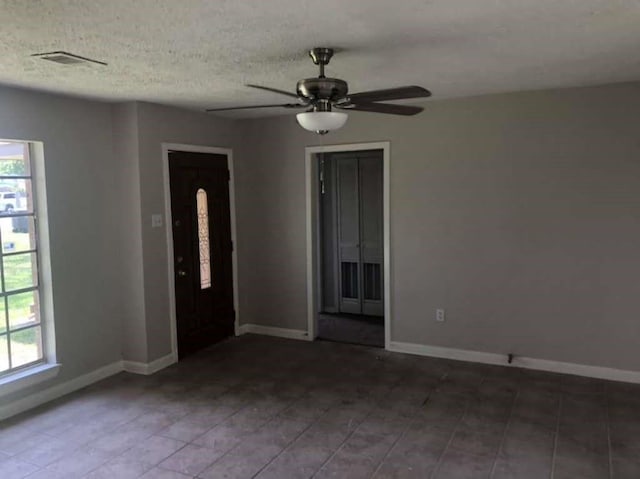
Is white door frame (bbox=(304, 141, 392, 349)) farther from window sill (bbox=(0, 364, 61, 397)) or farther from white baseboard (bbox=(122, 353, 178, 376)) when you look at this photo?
window sill (bbox=(0, 364, 61, 397))

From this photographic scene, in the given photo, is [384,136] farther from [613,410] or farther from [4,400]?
[4,400]

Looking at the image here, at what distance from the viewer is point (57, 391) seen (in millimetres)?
4020

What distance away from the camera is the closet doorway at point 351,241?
622 cm

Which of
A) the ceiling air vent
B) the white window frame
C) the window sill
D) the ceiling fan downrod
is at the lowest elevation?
the window sill

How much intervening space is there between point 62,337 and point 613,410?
13.9 feet

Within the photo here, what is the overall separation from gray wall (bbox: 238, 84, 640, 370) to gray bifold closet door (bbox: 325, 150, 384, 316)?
3.94 feet

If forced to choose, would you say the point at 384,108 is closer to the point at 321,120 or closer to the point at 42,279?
the point at 321,120

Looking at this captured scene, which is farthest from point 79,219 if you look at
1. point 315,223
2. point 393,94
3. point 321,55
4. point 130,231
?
point 393,94

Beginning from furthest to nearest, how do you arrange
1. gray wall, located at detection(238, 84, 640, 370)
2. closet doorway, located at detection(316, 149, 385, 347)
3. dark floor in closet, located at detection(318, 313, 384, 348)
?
closet doorway, located at detection(316, 149, 385, 347), dark floor in closet, located at detection(318, 313, 384, 348), gray wall, located at detection(238, 84, 640, 370)

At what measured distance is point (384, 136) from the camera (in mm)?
4836

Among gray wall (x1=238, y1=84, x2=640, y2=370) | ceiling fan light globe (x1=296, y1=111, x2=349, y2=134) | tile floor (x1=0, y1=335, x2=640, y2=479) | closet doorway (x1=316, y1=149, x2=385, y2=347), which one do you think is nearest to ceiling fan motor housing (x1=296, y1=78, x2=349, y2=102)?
ceiling fan light globe (x1=296, y1=111, x2=349, y2=134)

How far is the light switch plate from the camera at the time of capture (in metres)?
4.46

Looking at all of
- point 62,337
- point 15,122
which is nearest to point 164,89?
point 15,122

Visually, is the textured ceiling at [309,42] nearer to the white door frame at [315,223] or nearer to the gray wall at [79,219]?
the gray wall at [79,219]
